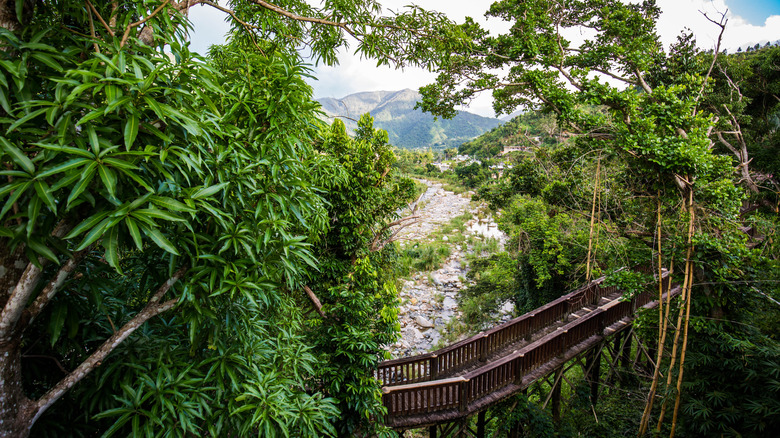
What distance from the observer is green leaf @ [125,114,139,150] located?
1.07 m

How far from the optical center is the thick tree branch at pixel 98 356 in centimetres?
135

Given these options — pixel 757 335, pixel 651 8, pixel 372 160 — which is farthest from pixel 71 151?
pixel 651 8

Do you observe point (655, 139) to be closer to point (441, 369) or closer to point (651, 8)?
point (651, 8)

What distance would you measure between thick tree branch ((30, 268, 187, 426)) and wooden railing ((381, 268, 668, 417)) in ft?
11.0

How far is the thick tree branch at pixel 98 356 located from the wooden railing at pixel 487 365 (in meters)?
3.36

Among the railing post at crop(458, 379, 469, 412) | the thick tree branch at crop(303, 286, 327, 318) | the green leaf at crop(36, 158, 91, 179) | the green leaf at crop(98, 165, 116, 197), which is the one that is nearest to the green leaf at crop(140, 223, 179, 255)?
the green leaf at crop(98, 165, 116, 197)

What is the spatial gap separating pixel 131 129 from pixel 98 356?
1095 millimetres

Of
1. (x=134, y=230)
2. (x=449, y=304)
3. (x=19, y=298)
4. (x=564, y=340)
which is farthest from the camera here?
(x=449, y=304)

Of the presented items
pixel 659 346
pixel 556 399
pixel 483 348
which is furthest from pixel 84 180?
pixel 556 399

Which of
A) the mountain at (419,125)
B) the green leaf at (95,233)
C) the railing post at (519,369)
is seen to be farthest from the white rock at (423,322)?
the mountain at (419,125)

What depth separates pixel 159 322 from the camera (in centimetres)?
207

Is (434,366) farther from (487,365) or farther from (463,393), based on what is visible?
(487,365)

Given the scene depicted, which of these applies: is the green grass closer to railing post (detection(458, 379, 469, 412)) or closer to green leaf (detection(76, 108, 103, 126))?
railing post (detection(458, 379, 469, 412))

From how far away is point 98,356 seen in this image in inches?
54.9
